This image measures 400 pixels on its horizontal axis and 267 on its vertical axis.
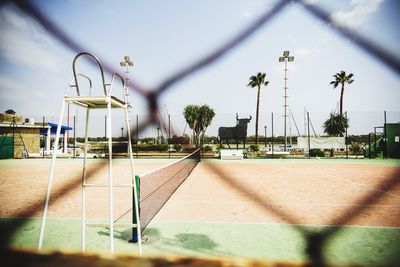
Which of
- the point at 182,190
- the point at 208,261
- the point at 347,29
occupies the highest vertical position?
the point at 347,29

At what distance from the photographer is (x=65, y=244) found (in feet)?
11.9

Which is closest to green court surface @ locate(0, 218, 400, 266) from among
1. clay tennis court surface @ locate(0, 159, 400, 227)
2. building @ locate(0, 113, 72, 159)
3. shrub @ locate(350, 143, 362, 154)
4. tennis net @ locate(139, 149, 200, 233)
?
tennis net @ locate(139, 149, 200, 233)

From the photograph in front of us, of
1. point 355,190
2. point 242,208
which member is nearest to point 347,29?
point 242,208

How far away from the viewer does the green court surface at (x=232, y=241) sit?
3293mm

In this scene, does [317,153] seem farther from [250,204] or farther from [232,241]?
[232,241]

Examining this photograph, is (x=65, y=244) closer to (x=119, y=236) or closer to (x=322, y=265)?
(x=119, y=236)

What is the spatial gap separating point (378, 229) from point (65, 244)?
4833 mm

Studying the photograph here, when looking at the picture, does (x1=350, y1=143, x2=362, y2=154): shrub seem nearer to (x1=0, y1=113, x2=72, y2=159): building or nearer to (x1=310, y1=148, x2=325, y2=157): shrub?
(x1=310, y1=148, x2=325, y2=157): shrub

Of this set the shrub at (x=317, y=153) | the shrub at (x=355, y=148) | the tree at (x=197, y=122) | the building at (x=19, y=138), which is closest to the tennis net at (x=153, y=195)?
the tree at (x=197, y=122)

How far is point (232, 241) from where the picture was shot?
12.3 ft

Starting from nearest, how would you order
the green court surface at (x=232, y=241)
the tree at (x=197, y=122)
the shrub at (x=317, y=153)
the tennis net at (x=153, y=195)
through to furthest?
the tree at (x=197, y=122) < the green court surface at (x=232, y=241) < the tennis net at (x=153, y=195) < the shrub at (x=317, y=153)

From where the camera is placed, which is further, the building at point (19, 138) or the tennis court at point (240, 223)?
the building at point (19, 138)

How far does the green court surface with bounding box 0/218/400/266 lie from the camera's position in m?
3.29

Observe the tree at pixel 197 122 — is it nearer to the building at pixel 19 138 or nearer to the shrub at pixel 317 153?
the shrub at pixel 317 153
